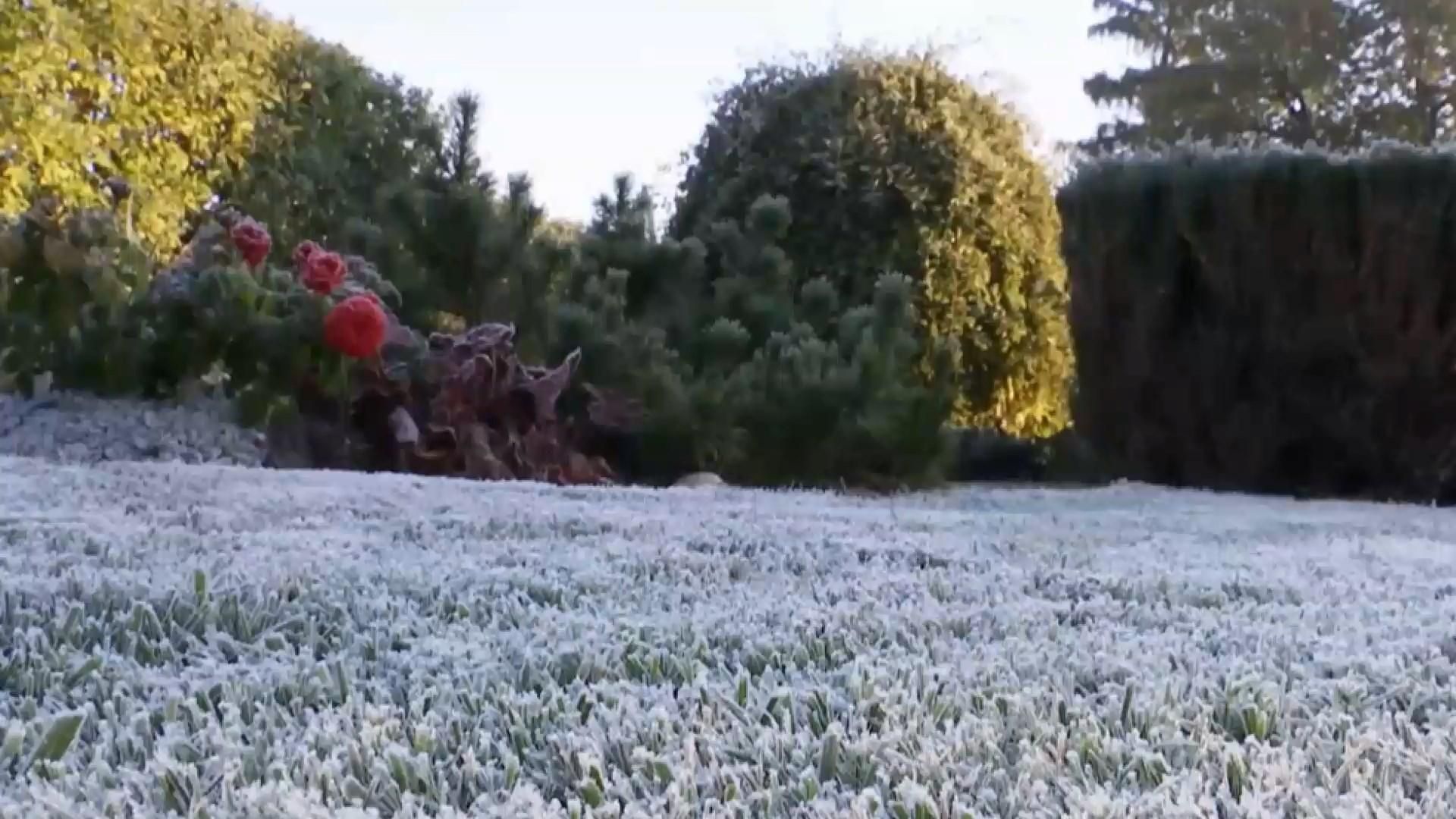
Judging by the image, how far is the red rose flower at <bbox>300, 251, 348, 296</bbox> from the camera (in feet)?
14.0

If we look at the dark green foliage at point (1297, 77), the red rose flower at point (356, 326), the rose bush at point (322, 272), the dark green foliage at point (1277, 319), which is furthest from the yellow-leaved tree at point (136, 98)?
the dark green foliage at point (1297, 77)

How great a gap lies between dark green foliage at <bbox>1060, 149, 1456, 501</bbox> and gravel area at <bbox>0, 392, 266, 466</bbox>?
11.5 ft

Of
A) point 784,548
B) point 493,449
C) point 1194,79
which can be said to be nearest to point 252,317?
point 493,449

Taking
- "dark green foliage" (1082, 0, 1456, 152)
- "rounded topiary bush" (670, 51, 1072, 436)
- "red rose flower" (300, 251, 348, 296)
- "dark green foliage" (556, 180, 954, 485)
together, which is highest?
"dark green foliage" (1082, 0, 1456, 152)

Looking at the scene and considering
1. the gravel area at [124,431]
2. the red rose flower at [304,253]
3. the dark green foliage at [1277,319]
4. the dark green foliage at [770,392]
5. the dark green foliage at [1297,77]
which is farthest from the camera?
the dark green foliage at [1297,77]

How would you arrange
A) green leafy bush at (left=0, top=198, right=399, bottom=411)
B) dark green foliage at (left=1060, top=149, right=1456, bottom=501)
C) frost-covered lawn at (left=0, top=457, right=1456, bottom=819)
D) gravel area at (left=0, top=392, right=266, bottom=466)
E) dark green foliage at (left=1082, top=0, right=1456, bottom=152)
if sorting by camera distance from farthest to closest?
1. dark green foliage at (left=1082, top=0, right=1456, bottom=152)
2. dark green foliage at (left=1060, top=149, right=1456, bottom=501)
3. green leafy bush at (left=0, top=198, right=399, bottom=411)
4. gravel area at (left=0, top=392, right=266, bottom=466)
5. frost-covered lawn at (left=0, top=457, right=1456, bottom=819)

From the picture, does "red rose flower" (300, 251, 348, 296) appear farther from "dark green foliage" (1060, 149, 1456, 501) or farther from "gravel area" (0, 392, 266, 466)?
"dark green foliage" (1060, 149, 1456, 501)

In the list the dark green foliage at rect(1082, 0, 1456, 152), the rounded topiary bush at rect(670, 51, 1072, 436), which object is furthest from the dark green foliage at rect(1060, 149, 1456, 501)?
the dark green foliage at rect(1082, 0, 1456, 152)

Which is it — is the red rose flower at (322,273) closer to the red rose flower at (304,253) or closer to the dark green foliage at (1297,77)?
the red rose flower at (304,253)

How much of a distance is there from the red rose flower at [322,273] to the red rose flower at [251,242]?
0.26m

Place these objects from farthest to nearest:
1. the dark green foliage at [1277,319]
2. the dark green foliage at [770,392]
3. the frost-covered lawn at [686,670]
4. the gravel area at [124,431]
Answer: the dark green foliage at [1277,319] → the dark green foliage at [770,392] → the gravel area at [124,431] → the frost-covered lawn at [686,670]

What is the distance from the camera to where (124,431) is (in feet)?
13.4

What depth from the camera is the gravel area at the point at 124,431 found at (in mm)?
3998

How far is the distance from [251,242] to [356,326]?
0.77 meters
